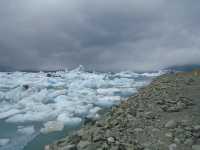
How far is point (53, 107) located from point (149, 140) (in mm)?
14271

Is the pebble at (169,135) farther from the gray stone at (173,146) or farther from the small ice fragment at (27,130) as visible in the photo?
the small ice fragment at (27,130)

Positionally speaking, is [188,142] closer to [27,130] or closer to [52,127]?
[52,127]

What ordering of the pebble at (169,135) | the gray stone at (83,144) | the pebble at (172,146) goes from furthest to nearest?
the gray stone at (83,144) < the pebble at (169,135) < the pebble at (172,146)

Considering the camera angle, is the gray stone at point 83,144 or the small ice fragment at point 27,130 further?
the small ice fragment at point 27,130

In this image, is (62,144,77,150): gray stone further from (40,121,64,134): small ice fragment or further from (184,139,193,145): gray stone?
(40,121,64,134): small ice fragment

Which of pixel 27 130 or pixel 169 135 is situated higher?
pixel 169 135

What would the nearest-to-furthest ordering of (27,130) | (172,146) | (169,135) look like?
(172,146), (169,135), (27,130)

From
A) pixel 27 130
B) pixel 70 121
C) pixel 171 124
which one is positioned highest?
pixel 171 124

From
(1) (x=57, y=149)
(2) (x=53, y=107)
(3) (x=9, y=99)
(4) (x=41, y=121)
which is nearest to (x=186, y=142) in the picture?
(1) (x=57, y=149)

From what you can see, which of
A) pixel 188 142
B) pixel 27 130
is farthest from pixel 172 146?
Answer: pixel 27 130

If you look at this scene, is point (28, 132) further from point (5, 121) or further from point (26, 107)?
point (26, 107)

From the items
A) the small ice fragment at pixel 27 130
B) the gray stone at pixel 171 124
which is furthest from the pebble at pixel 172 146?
the small ice fragment at pixel 27 130

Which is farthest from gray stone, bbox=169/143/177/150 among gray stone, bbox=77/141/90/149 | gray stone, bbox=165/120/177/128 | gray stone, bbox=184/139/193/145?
gray stone, bbox=77/141/90/149

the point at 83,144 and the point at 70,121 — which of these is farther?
the point at 70,121
